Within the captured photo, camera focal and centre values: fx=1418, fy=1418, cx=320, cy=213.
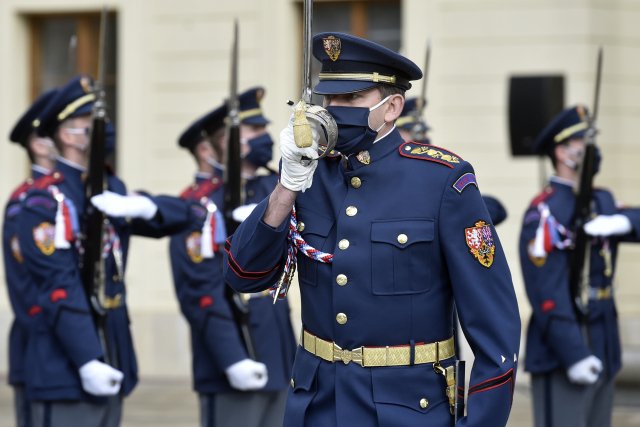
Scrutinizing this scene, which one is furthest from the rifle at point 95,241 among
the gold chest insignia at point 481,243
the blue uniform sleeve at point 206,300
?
the gold chest insignia at point 481,243

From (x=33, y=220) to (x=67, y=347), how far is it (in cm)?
56

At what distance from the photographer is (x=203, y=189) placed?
22.9 feet

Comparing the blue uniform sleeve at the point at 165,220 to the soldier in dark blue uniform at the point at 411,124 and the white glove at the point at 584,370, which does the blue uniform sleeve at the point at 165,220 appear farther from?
the white glove at the point at 584,370

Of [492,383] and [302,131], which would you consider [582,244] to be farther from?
[302,131]

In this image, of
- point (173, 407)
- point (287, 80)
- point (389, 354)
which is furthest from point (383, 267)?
point (287, 80)

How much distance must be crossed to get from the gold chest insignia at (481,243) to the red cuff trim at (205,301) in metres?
2.79

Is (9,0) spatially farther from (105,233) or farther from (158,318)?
(105,233)

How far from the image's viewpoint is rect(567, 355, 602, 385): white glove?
6.62 meters

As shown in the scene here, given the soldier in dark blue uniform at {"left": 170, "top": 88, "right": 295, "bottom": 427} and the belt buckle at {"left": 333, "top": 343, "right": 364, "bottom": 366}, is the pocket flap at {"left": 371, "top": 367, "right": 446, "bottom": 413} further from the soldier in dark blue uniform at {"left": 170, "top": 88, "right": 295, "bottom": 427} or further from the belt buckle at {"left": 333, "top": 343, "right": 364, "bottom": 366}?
the soldier in dark blue uniform at {"left": 170, "top": 88, "right": 295, "bottom": 427}

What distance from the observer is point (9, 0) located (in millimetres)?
11602

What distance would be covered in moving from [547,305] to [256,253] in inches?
117

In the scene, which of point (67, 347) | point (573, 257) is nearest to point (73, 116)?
point (67, 347)

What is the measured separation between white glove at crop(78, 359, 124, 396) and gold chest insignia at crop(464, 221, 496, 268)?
2.29 metres

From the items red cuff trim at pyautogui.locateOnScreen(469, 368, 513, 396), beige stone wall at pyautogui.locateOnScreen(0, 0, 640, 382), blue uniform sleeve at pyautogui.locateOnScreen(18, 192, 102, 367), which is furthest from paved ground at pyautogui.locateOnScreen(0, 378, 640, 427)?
red cuff trim at pyautogui.locateOnScreen(469, 368, 513, 396)
